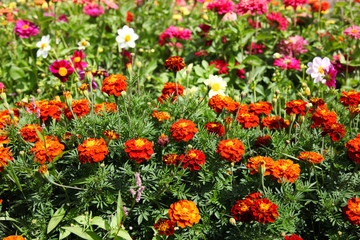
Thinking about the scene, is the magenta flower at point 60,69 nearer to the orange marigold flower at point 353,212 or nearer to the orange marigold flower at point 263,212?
the orange marigold flower at point 263,212

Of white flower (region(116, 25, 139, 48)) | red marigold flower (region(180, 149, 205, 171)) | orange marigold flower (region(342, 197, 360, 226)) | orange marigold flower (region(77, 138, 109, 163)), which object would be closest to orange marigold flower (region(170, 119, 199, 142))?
red marigold flower (region(180, 149, 205, 171))

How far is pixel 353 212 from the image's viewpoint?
5.33 ft

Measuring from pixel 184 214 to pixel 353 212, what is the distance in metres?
0.81

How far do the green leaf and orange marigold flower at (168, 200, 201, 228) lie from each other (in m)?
0.64

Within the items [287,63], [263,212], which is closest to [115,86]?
[263,212]

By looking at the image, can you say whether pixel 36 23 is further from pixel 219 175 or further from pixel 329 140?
pixel 329 140

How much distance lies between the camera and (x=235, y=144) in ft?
5.56

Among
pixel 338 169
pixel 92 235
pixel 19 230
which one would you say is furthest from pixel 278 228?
pixel 19 230

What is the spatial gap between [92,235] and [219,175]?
0.71 metres

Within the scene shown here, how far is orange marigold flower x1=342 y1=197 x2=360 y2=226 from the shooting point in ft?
5.26

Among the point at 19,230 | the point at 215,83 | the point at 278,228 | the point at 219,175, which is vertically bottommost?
the point at 19,230

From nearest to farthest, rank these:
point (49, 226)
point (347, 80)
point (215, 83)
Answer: point (49, 226) < point (215, 83) < point (347, 80)

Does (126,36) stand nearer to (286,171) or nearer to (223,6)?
(223,6)

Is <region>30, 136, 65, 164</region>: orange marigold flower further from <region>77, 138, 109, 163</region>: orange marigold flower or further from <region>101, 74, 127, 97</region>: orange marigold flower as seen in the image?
<region>101, 74, 127, 97</region>: orange marigold flower
